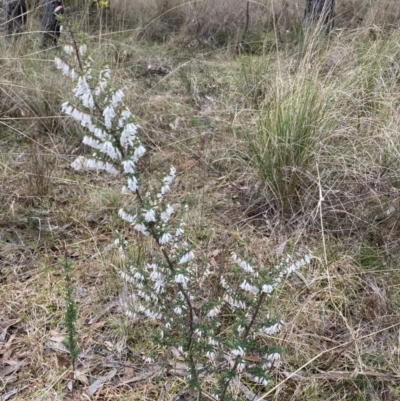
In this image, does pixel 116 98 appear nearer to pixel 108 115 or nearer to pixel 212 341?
pixel 108 115

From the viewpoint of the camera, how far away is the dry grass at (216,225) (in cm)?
185

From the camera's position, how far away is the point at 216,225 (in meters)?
2.63

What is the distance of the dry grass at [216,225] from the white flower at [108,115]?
799 mm

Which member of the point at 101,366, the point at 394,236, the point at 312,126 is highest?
the point at 312,126

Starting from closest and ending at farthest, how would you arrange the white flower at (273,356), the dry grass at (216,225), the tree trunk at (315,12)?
the white flower at (273,356) < the dry grass at (216,225) < the tree trunk at (315,12)

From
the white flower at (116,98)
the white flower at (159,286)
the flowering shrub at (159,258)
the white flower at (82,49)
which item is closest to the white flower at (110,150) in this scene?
the flowering shrub at (159,258)

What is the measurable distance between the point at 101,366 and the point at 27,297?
1.83 feet

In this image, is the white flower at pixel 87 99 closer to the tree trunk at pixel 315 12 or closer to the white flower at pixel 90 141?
the white flower at pixel 90 141

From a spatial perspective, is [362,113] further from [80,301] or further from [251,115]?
[80,301]

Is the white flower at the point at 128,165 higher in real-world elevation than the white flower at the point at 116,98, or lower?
lower

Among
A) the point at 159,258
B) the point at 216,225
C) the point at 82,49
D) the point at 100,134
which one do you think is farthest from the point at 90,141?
the point at 216,225

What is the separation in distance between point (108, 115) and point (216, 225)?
1.47 meters

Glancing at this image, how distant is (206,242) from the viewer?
8.02 ft

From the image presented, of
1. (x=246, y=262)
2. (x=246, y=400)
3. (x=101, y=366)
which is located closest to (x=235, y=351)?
(x=246, y=262)
